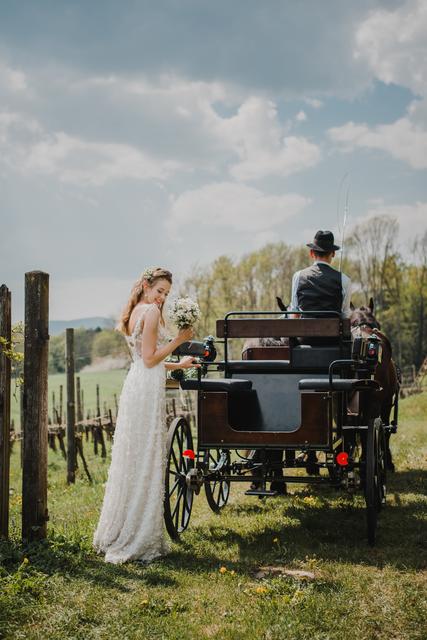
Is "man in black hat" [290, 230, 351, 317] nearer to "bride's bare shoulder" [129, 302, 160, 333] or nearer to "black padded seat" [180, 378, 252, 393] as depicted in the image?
"black padded seat" [180, 378, 252, 393]

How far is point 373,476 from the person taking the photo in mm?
5594

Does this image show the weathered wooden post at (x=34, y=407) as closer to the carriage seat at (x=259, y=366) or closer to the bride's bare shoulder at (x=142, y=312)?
the bride's bare shoulder at (x=142, y=312)

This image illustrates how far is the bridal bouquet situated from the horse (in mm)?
3006

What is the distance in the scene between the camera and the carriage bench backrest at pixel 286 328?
5.86 m

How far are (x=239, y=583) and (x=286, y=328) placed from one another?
82.4 inches

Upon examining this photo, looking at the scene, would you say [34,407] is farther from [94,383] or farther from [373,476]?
[94,383]

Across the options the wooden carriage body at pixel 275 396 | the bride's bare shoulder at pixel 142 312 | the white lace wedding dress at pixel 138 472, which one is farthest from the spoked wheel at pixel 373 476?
the bride's bare shoulder at pixel 142 312

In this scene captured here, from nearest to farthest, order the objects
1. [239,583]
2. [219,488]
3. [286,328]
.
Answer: [239,583], [286,328], [219,488]

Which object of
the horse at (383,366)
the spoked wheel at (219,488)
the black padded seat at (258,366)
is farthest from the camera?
the horse at (383,366)

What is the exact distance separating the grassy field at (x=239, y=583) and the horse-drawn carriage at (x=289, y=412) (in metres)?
0.36

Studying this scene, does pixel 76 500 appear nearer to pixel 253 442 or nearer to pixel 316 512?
pixel 316 512

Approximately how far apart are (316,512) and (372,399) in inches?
55.9

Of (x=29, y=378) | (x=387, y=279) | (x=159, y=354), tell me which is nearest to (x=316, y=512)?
(x=159, y=354)

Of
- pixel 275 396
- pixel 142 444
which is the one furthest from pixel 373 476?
pixel 142 444
